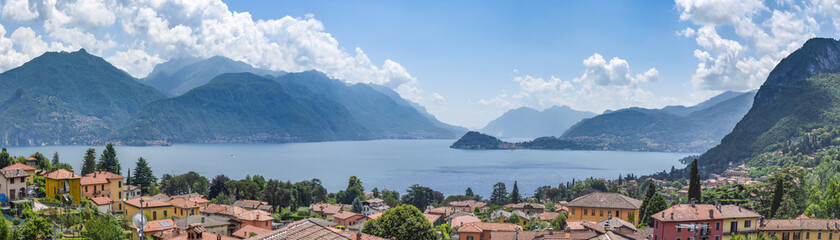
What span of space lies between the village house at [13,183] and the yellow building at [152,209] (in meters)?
7.95

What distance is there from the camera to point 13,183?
40.9 meters

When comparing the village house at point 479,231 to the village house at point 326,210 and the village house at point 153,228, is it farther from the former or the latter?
the village house at point 326,210

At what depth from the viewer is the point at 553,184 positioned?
144375 mm

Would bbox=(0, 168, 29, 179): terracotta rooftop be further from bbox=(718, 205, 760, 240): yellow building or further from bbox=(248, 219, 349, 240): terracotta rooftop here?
bbox=(718, 205, 760, 240): yellow building

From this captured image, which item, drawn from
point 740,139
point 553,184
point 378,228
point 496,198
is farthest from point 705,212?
point 740,139

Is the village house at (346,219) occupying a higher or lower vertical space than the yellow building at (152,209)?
lower

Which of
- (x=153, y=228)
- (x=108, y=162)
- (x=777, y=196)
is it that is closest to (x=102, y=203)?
(x=153, y=228)

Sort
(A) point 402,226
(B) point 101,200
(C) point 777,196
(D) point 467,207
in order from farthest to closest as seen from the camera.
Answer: (D) point 467,207
(B) point 101,200
(C) point 777,196
(A) point 402,226

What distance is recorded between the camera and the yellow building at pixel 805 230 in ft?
115

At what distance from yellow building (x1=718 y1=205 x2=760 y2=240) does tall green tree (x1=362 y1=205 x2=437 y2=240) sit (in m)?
20.3

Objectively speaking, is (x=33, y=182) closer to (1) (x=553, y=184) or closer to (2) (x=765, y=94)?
(1) (x=553, y=184)

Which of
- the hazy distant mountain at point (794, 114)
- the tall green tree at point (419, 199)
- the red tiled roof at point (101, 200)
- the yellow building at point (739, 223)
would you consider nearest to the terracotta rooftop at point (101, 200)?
the red tiled roof at point (101, 200)

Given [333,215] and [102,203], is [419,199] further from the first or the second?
[102,203]

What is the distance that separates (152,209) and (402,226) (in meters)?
25.4
